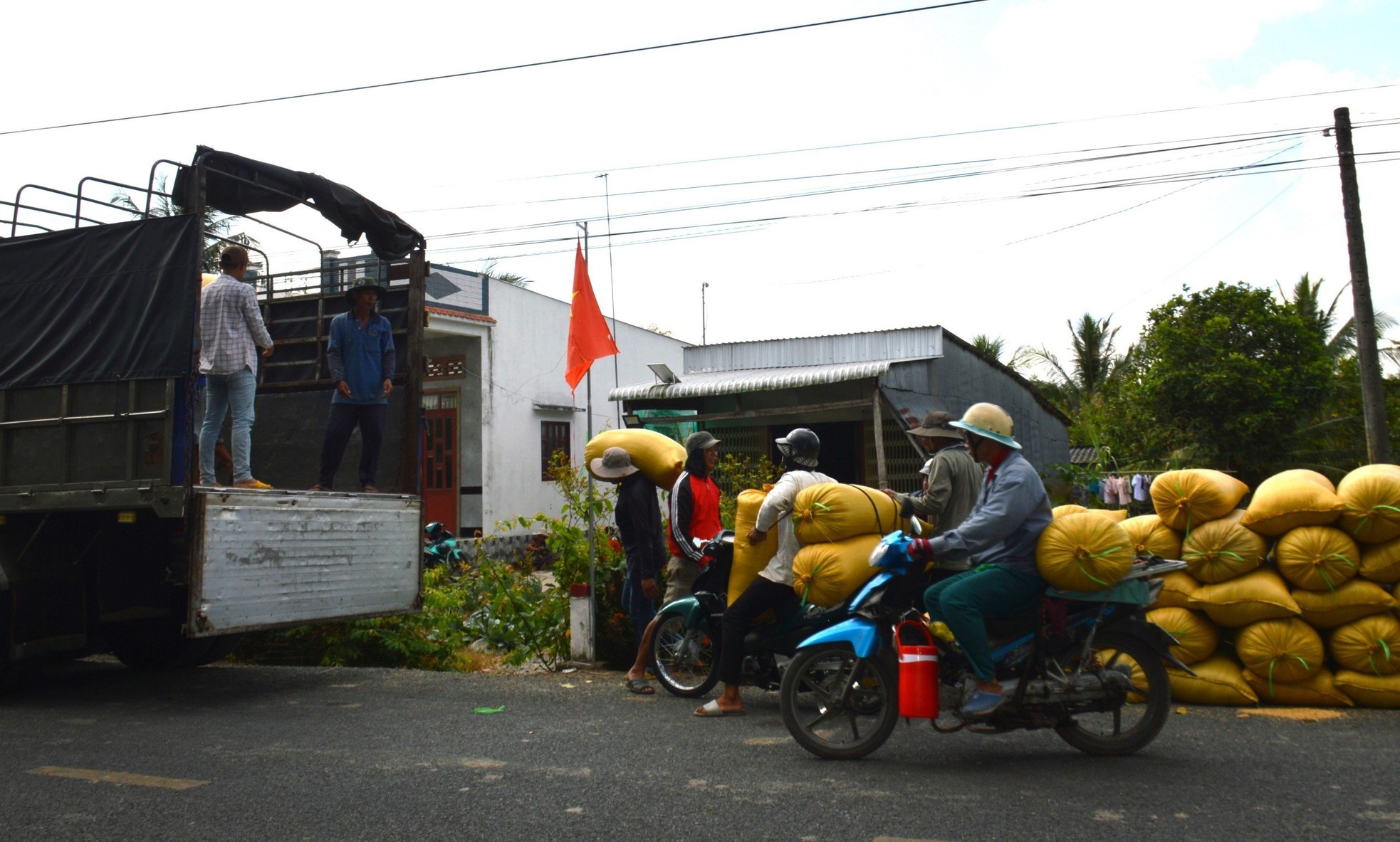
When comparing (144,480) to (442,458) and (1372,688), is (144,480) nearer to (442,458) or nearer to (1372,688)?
(1372,688)

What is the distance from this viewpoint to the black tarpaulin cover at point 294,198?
A: 6836 millimetres

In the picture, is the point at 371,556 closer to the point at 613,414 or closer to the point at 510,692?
the point at 510,692

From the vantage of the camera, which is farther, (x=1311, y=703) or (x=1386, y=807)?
(x=1311, y=703)

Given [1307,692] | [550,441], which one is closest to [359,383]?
[1307,692]

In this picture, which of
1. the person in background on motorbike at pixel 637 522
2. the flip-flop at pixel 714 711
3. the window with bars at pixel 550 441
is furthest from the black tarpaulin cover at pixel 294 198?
the window with bars at pixel 550 441

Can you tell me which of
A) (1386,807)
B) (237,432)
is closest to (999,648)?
(1386,807)

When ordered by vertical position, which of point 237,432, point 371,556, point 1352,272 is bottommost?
point 371,556

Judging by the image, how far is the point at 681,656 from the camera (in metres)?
6.73

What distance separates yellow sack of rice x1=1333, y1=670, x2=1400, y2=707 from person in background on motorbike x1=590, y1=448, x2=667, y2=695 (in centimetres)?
414

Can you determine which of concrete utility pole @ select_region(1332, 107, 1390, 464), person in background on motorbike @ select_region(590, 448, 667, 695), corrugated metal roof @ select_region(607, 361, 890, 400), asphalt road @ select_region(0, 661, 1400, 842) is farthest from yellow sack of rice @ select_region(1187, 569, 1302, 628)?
concrete utility pole @ select_region(1332, 107, 1390, 464)

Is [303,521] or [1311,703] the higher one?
[303,521]

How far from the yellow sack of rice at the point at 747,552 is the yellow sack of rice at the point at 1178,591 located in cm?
232

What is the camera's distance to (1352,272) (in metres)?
14.1

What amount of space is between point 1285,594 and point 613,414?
18677 mm
